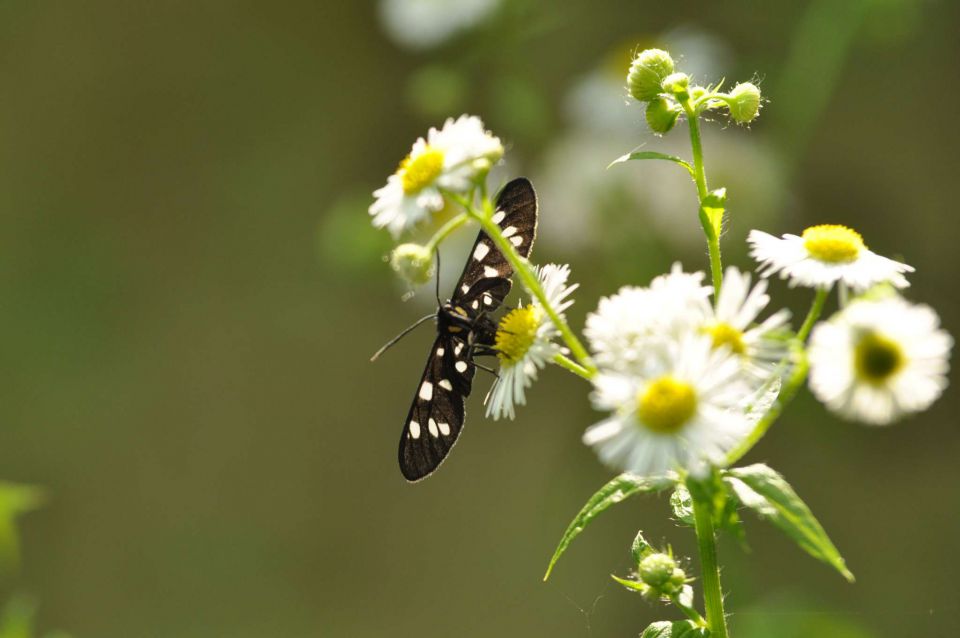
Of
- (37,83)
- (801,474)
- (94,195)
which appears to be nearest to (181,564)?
(94,195)

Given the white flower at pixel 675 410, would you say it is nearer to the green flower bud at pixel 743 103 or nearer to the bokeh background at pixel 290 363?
the green flower bud at pixel 743 103

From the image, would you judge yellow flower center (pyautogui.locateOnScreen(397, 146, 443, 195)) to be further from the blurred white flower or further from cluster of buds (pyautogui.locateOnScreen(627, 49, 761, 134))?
the blurred white flower

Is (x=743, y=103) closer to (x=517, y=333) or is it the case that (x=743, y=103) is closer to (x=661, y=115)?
(x=661, y=115)

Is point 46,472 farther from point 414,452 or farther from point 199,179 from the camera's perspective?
point 414,452

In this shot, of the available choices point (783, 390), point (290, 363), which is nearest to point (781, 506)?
point (783, 390)

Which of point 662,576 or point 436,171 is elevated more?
point 436,171
